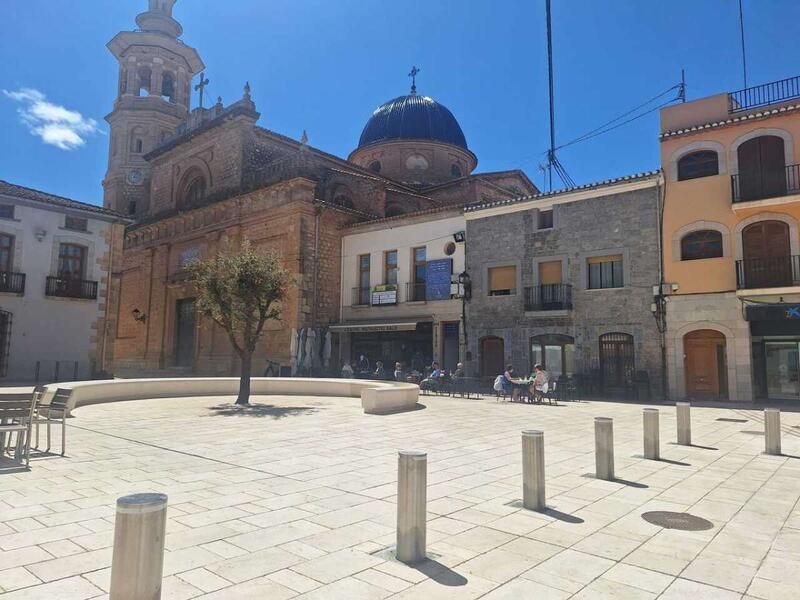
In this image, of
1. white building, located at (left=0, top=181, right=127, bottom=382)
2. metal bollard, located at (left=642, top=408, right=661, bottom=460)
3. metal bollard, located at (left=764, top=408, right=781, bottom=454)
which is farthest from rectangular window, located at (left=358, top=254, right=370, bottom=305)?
metal bollard, located at (left=764, top=408, right=781, bottom=454)

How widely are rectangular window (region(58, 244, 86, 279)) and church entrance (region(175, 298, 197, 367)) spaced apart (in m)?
7.59

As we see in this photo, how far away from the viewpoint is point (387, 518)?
199 inches

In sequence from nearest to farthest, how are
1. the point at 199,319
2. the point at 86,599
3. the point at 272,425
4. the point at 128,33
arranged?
the point at 86,599
the point at 272,425
the point at 199,319
the point at 128,33

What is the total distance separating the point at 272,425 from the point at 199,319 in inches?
814

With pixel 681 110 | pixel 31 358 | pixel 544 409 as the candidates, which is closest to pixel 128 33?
pixel 31 358

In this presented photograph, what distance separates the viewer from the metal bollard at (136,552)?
8.53 ft

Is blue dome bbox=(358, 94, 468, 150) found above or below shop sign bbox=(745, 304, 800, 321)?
above

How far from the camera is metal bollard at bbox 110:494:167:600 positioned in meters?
2.60

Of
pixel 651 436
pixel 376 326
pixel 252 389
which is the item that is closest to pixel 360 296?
pixel 376 326

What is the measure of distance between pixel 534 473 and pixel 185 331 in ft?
98.9

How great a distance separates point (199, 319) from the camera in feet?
97.8

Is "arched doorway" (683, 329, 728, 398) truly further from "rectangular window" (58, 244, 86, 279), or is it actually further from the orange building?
"rectangular window" (58, 244, 86, 279)

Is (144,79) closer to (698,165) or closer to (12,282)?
(12,282)

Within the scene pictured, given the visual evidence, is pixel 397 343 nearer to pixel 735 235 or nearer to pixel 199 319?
pixel 199 319
